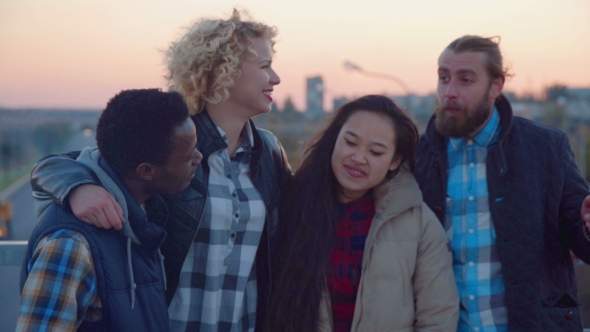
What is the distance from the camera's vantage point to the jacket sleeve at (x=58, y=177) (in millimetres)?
2416

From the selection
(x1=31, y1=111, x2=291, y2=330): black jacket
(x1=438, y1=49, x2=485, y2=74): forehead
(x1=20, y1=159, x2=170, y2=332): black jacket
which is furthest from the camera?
(x1=438, y1=49, x2=485, y2=74): forehead

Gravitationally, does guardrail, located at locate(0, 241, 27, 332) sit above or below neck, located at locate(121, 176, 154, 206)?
below

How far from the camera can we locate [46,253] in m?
2.21

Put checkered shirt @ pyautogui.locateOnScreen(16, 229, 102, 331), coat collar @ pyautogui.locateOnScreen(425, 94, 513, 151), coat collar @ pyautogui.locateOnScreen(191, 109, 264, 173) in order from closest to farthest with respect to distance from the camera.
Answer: checkered shirt @ pyautogui.locateOnScreen(16, 229, 102, 331), coat collar @ pyautogui.locateOnScreen(191, 109, 264, 173), coat collar @ pyautogui.locateOnScreen(425, 94, 513, 151)

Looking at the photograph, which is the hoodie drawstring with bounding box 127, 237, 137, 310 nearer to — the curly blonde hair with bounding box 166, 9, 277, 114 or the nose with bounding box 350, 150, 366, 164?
the curly blonde hair with bounding box 166, 9, 277, 114

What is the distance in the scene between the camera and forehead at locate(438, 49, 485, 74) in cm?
358

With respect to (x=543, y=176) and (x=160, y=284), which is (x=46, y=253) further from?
(x=543, y=176)

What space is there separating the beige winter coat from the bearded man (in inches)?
9.4

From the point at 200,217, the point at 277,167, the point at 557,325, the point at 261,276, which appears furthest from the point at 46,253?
the point at 557,325

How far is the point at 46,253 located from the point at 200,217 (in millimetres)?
864

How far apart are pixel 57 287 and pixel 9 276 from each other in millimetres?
1263

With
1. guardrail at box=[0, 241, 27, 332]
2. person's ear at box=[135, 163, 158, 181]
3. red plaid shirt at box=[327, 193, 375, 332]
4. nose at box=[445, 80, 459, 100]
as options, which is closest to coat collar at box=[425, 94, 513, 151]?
nose at box=[445, 80, 459, 100]

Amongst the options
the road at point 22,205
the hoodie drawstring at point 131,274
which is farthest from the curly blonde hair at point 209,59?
the road at point 22,205

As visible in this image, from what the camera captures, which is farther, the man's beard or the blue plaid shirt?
the man's beard
